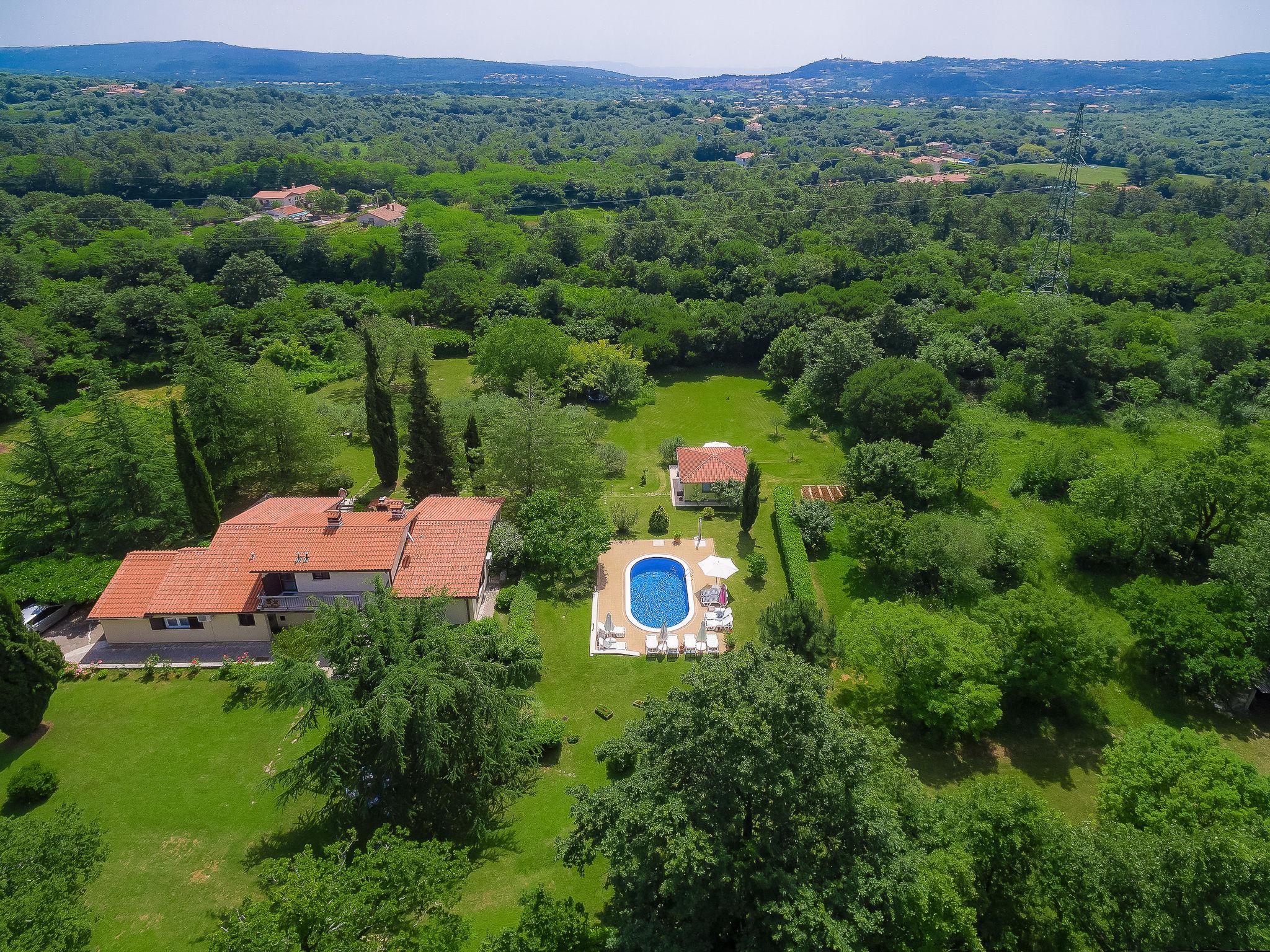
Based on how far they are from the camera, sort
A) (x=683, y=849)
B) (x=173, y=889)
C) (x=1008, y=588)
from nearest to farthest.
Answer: (x=683, y=849), (x=173, y=889), (x=1008, y=588)

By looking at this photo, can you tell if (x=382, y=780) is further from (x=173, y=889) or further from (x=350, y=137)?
(x=350, y=137)

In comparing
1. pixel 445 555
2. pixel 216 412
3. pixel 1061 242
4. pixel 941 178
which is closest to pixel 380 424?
pixel 216 412

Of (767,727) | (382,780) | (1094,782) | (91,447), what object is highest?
(767,727)

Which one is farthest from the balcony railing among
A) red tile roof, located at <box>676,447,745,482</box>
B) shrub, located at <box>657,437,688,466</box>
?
shrub, located at <box>657,437,688,466</box>

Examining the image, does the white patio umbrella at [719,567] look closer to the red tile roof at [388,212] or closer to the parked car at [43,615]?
the parked car at [43,615]

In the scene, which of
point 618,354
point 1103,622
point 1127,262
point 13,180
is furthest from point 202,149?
point 1103,622

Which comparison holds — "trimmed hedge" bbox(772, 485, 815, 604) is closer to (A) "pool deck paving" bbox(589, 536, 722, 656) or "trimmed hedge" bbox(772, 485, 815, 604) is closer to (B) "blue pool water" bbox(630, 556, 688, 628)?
(A) "pool deck paving" bbox(589, 536, 722, 656)

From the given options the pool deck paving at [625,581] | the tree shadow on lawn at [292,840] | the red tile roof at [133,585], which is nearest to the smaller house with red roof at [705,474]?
the pool deck paving at [625,581]
